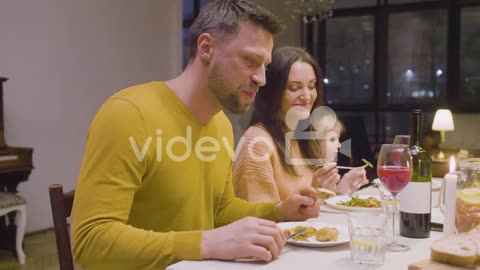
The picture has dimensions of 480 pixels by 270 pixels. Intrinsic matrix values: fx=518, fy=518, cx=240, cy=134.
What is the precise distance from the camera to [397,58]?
7.32m

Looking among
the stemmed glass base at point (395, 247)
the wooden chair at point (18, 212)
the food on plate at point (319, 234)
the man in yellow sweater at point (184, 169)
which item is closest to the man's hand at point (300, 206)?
the man in yellow sweater at point (184, 169)

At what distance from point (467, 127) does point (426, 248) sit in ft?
19.3

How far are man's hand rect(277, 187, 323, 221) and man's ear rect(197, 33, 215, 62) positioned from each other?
46cm

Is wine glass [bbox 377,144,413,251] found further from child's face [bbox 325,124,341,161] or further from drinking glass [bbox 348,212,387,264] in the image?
child's face [bbox 325,124,341,161]

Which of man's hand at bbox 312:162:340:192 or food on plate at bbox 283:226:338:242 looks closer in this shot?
food on plate at bbox 283:226:338:242

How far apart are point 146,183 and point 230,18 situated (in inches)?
18.9

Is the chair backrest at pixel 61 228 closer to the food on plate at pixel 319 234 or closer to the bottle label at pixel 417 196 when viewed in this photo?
the food on plate at pixel 319 234

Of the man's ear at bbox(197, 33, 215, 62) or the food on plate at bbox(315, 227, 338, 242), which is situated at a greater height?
the man's ear at bbox(197, 33, 215, 62)

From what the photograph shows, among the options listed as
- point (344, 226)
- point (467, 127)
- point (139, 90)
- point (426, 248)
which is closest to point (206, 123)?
point (139, 90)

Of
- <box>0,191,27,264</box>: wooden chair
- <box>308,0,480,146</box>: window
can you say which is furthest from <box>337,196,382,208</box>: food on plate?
<box>308,0,480,146</box>: window

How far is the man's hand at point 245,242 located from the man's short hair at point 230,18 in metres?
0.53

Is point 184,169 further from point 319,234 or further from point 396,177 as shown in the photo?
point 396,177

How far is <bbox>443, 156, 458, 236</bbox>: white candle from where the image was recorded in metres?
1.26

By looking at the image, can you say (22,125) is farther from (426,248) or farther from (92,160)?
(426,248)
